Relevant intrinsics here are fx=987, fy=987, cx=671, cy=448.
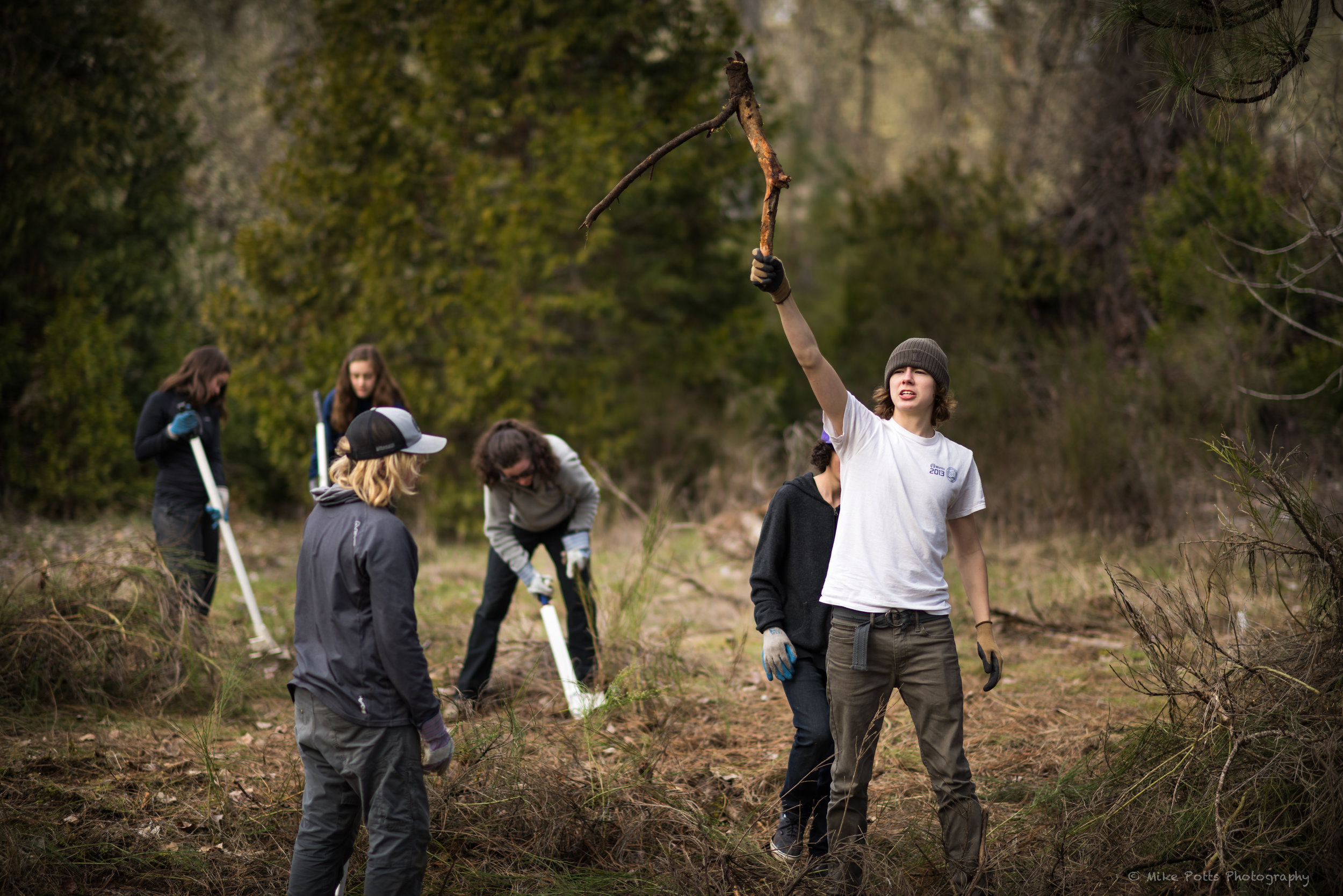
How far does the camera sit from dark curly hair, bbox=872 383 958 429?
3336 mm

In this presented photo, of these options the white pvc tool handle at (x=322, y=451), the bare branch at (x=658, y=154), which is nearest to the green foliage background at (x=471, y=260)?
the white pvc tool handle at (x=322, y=451)

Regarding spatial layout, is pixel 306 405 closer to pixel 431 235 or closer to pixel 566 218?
pixel 431 235

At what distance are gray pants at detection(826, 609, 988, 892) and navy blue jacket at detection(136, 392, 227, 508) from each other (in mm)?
4595

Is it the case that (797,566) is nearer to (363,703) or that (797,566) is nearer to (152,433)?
(363,703)

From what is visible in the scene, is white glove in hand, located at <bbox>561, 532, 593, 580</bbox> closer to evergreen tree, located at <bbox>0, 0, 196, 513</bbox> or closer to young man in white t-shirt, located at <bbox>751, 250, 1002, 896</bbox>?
young man in white t-shirt, located at <bbox>751, 250, 1002, 896</bbox>

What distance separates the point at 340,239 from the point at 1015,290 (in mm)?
8509

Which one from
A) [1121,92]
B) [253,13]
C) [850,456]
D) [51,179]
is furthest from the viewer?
[253,13]

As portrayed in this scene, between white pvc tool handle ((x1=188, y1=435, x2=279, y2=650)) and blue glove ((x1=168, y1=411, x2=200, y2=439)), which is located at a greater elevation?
blue glove ((x1=168, y1=411, x2=200, y2=439))

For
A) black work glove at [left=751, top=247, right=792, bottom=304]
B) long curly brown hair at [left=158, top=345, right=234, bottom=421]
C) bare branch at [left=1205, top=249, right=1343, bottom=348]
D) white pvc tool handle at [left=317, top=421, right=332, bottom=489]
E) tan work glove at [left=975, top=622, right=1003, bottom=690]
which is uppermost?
bare branch at [left=1205, top=249, right=1343, bottom=348]

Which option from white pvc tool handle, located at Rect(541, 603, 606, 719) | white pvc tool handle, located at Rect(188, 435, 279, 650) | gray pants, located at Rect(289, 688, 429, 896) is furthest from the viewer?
white pvc tool handle, located at Rect(188, 435, 279, 650)

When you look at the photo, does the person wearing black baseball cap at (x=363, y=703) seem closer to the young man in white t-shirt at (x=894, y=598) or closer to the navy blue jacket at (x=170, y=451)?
the young man in white t-shirt at (x=894, y=598)

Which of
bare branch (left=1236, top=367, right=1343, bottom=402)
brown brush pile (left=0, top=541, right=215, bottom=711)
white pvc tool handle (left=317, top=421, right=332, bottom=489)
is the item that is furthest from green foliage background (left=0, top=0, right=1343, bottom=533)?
brown brush pile (left=0, top=541, right=215, bottom=711)

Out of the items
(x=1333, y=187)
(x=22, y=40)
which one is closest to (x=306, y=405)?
(x=22, y=40)

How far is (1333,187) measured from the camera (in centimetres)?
803
